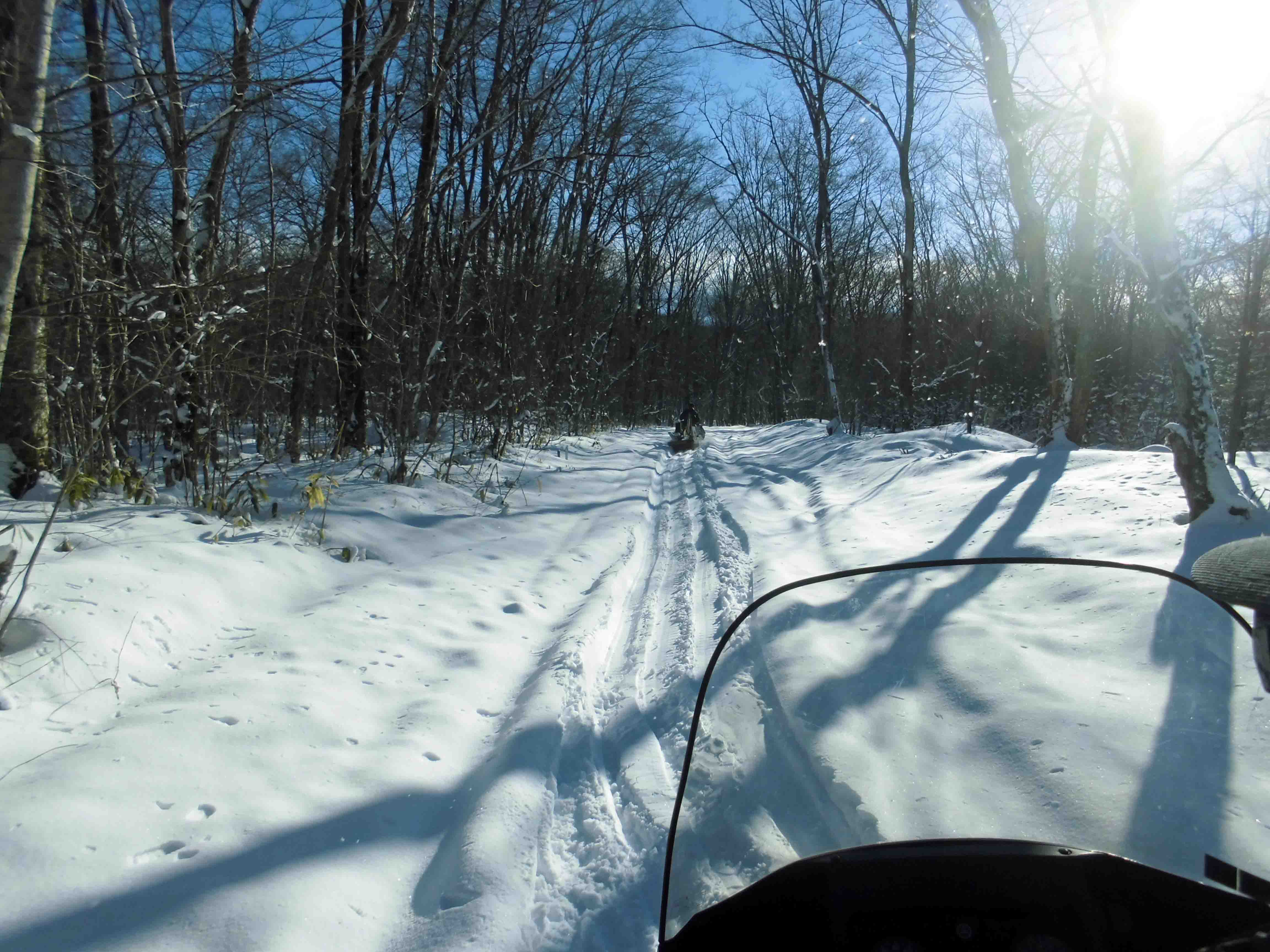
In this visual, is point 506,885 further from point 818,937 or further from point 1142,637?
point 1142,637

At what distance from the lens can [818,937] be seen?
3.93 ft

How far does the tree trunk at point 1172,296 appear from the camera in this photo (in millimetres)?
5301

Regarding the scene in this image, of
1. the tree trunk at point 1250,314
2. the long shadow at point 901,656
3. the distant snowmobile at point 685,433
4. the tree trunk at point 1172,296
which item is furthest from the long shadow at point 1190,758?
the distant snowmobile at point 685,433

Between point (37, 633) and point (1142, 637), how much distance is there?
3.99 meters

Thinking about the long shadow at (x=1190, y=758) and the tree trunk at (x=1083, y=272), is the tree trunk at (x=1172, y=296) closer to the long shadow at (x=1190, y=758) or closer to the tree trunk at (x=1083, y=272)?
the tree trunk at (x=1083, y=272)

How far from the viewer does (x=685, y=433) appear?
1766 centimetres

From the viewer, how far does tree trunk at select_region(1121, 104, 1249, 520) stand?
5.30 metres

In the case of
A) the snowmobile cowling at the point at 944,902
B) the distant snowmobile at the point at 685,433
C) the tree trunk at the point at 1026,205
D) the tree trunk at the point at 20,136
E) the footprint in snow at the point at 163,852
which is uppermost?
the tree trunk at the point at 1026,205

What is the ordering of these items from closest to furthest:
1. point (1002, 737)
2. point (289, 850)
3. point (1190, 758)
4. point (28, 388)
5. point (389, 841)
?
point (1190, 758) < point (1002, 737) < point (289, 850) < point (389, 841) < point (28, 388)

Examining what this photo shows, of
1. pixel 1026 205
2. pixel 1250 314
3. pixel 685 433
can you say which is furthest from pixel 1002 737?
pixel 685 433

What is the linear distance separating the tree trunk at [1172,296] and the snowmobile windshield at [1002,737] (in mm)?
4900

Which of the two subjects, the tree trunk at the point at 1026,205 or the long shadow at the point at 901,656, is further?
the tree trunk at the point at 1026,205

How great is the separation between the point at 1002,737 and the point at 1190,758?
35 cm

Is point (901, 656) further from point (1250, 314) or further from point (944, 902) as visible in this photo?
point (1250, 314)
